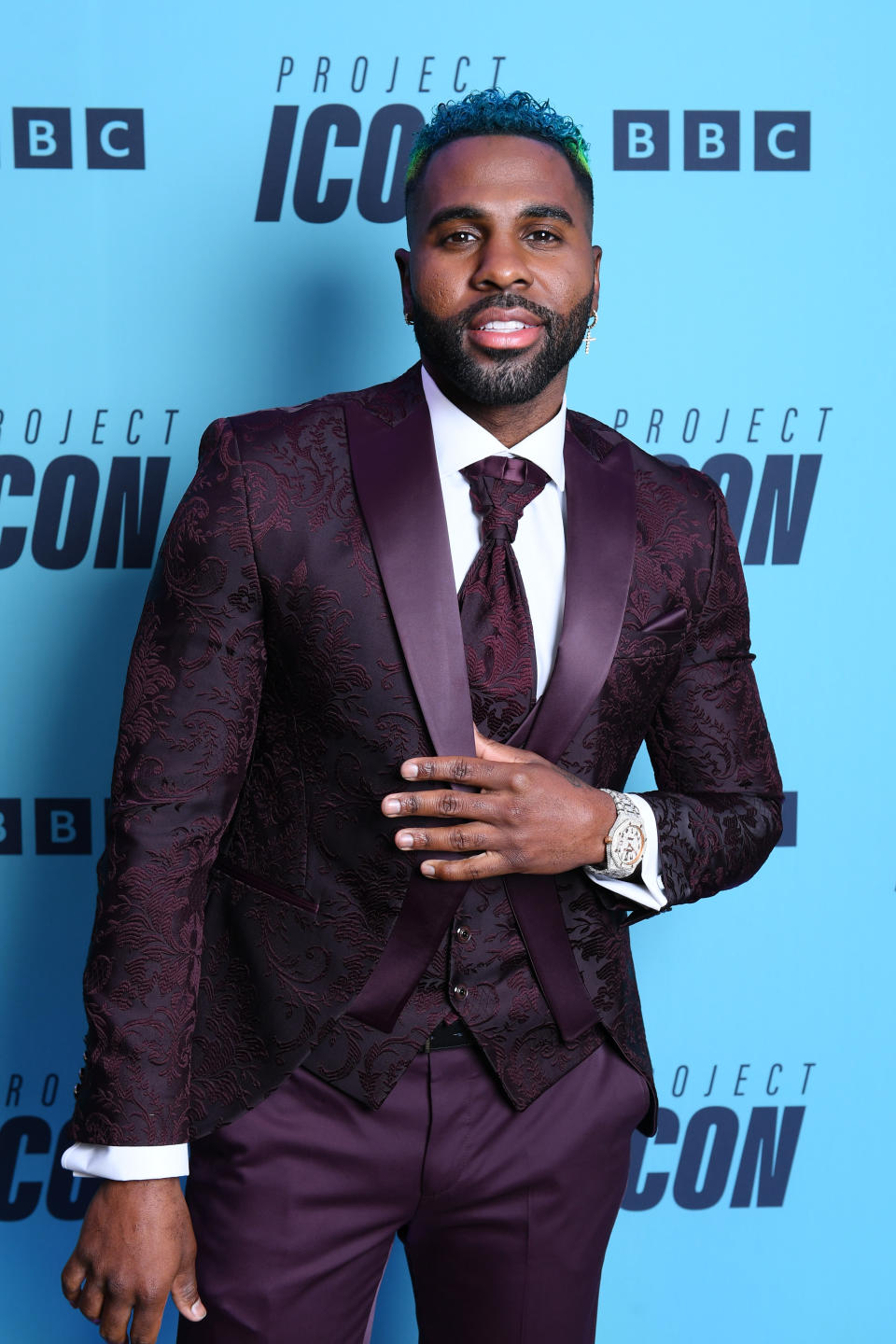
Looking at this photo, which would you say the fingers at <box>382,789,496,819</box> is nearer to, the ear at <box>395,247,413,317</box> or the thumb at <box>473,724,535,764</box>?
the thumb at <box>473,724,535,764</box>

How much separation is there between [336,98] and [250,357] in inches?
15.4

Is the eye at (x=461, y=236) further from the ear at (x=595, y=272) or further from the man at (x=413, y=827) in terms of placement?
the ear at (x=595, y=272)

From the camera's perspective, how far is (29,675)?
2002mm

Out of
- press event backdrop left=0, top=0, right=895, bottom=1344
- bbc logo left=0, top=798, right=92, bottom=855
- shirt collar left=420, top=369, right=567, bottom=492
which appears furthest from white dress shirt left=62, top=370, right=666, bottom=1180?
bbc logo left=0, top=798, right=92, bottom=855

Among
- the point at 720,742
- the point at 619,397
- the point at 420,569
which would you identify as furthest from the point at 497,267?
the point at 619,397

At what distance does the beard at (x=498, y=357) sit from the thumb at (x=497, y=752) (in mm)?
341

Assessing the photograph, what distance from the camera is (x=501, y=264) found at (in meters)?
1.29

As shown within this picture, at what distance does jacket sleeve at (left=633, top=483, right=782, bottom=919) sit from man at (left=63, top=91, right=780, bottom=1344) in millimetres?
12

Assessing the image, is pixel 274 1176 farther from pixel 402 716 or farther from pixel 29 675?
pixel 29 675

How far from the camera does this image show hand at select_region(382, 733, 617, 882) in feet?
4.01

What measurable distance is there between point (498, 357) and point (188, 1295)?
926 mm

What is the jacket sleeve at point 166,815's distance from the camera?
3.93 feet

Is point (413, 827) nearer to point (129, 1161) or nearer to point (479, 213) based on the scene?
point (129, 1161)

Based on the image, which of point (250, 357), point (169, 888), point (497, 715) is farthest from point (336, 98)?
point (169, 888)
